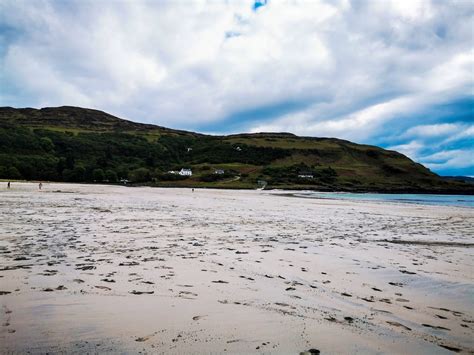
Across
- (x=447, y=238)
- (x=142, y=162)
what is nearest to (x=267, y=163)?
(x=142, y=162)

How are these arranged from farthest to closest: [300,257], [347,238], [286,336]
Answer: [347,238], [300,257], [286,336]

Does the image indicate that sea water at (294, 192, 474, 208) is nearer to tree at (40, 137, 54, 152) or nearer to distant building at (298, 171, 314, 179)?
distant building at (298, 171, 314, 179)

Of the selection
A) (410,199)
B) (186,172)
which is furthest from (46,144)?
(410,199)

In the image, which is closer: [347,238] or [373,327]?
[373,327]

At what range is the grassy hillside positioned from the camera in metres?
113

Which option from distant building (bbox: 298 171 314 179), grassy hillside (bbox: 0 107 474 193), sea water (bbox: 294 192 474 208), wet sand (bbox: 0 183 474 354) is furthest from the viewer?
distant building (bbox: 298 171 314 179)

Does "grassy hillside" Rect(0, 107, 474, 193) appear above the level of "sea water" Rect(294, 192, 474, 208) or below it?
above

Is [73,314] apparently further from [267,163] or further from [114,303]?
[267,163]

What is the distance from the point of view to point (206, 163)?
518ft

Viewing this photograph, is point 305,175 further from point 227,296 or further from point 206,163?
point 227,296

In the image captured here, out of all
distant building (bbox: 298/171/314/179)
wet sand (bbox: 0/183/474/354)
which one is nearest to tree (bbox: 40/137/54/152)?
distant building (bbox: 298/171/314/179)

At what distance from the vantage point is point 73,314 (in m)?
4.54

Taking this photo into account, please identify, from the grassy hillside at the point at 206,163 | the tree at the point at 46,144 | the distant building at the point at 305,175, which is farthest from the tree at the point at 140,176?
the distant building at the point at 305,175

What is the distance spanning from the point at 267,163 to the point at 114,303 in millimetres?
157116
